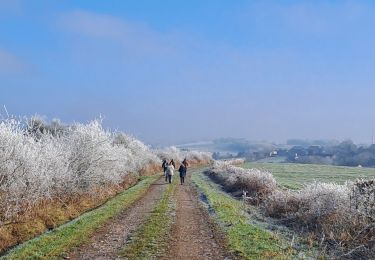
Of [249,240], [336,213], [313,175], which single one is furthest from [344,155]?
[249,240]

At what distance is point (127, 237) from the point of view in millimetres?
16062

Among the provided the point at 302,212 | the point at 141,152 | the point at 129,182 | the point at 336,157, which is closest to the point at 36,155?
the point at 302,212

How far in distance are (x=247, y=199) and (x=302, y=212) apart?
30.5 feet

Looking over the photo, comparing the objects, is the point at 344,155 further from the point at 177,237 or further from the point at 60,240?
the point at 60,240

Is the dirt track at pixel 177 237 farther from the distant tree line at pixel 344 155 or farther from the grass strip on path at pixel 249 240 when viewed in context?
the distant tree line at pixel 344 155

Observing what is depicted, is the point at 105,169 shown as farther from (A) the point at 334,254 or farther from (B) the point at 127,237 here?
(A) the point at 334,254

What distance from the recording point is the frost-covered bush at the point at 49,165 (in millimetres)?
19000

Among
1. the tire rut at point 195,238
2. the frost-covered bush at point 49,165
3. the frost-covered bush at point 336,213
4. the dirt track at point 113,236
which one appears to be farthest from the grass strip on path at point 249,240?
the frost-covered bush at point 49,165

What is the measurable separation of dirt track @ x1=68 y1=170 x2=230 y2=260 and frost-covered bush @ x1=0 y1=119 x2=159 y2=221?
12.9 ft

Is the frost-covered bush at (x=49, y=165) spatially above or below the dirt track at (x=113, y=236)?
above

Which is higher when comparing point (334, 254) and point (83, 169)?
point (83, 169)

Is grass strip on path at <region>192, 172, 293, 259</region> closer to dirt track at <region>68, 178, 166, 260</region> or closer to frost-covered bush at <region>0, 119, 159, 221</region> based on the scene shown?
dirt track at <region>68, 178, 166, 260</region>

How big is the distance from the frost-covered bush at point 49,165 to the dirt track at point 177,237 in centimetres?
394

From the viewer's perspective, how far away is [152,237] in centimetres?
1584
